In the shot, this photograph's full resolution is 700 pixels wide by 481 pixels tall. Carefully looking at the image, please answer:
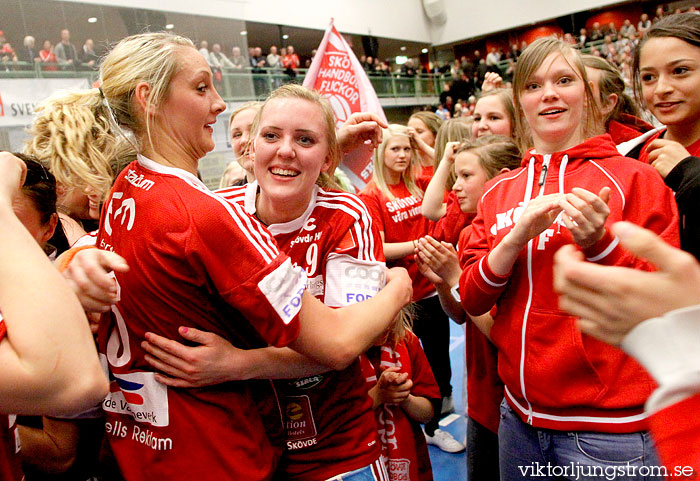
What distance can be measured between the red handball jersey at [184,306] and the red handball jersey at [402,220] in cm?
242

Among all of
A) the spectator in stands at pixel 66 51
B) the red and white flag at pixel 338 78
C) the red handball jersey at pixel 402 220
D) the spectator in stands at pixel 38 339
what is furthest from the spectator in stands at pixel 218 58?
the spectator in stands at pixel 38 339

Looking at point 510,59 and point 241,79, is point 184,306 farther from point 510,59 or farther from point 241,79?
point 510,59

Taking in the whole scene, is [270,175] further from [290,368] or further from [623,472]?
[623,472]

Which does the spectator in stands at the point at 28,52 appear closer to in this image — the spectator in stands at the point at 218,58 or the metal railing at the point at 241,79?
the metal railing at the point at 241,79

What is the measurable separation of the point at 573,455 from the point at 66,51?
39.5 ft

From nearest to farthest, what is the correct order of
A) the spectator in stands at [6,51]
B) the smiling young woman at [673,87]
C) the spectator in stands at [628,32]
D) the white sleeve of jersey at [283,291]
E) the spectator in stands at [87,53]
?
the white sleeve of jersey at [283,291] → the smiling young woman at [673,87] → the spectator in stands at [6,51] → the spectator in stands at [87,53] → the spectator in stands at [628,32]

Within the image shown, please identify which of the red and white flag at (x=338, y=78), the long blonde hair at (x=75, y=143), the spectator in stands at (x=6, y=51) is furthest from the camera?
the spectator in stands at (x=6, y=51)

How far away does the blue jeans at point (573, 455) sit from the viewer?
4.42ft

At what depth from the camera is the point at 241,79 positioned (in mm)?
12055

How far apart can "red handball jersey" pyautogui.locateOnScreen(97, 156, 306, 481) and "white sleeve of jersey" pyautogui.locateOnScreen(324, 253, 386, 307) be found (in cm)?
30

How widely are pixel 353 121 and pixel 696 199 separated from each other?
1.17m

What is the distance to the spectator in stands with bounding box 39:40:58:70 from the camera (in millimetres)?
9789

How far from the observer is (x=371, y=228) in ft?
5.39

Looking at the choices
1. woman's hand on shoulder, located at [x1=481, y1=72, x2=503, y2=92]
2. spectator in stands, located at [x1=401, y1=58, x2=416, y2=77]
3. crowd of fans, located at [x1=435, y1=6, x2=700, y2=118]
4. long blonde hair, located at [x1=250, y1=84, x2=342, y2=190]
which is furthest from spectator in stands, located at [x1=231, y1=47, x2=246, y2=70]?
long blonde hair, located at [x1=250, y1=84, x2=342, y2=190]
